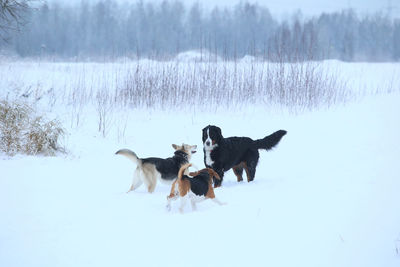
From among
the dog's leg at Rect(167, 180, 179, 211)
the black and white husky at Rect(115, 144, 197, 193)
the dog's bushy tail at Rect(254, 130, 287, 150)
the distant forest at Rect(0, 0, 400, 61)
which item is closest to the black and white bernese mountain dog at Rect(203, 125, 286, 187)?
the dog's bushy tail at Rect(254, 130, 287, 150)

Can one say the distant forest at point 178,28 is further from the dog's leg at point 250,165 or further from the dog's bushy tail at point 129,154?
the dog's bushy tail at point 129,154

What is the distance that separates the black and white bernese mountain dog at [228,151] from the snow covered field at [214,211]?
279 mm

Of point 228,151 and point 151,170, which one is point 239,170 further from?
point 151,170

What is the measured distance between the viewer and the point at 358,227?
3.70m

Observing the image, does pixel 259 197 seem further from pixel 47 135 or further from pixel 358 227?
pixel 47 135

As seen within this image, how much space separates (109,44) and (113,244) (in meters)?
39.5

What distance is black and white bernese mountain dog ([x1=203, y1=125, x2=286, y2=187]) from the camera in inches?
226

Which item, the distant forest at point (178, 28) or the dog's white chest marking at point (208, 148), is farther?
the distant forest at point (178, 28)

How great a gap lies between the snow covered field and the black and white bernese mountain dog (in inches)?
11.0

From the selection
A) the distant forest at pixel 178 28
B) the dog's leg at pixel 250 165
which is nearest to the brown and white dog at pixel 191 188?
the dog's leg at pixel 250 165

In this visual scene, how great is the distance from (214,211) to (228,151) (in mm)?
1569

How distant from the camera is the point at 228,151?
5773 millimetres

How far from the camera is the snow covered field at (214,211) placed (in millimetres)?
3311

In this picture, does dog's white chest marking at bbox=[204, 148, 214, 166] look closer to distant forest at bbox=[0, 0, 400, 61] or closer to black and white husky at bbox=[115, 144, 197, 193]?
black and white husky at bbox=[115, 144, 197, 193]
